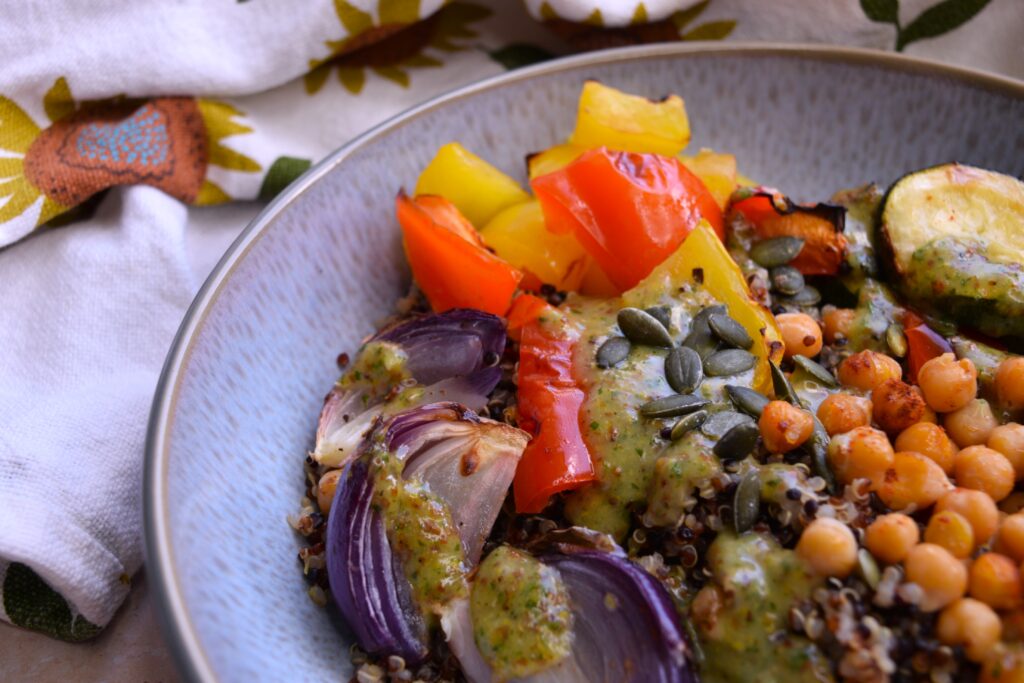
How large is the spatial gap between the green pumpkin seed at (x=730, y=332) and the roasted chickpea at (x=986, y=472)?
1.90ft

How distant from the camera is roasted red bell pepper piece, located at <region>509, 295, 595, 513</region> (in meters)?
2.14

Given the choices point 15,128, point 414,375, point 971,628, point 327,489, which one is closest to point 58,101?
point 15,128

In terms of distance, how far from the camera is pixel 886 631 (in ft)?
5.71

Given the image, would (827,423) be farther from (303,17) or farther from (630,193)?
(303,17)

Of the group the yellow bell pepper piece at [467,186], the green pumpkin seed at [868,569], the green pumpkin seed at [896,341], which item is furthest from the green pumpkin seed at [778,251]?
the green pumpkin seed at [868,569]

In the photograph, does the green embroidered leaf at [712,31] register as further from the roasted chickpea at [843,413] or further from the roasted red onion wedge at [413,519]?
the roasted red onion wedge at [413,519]

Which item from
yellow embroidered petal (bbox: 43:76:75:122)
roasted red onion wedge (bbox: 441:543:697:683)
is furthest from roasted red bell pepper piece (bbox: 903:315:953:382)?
yellow embroidered petal (bbox: 43:76:75:122)

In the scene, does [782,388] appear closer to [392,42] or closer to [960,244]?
[960,244]

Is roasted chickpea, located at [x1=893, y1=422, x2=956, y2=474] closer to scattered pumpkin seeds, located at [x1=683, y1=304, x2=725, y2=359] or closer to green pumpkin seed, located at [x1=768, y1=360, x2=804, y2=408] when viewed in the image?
green pumpkin seed, located at [x1=768, y1=360, x2=804, y2=408]

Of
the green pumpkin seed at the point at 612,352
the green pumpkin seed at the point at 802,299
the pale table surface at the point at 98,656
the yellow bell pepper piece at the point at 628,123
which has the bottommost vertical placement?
the pale table surface at the point at 98,656

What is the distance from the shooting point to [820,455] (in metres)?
2.11

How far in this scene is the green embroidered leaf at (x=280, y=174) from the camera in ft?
11.1

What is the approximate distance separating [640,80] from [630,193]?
85cm

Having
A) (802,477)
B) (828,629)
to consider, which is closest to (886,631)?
(828,629)
